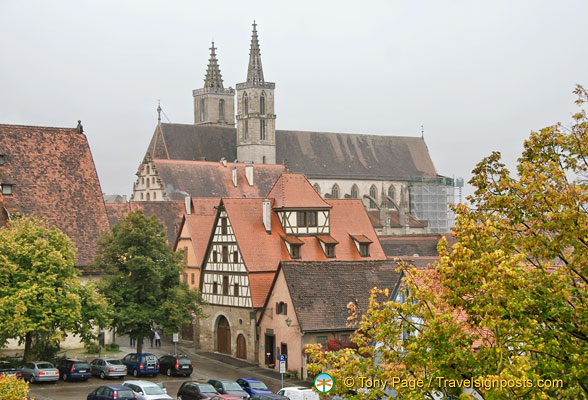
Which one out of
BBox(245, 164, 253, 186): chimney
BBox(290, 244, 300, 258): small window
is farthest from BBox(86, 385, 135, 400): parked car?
BBox(245, 164, 253, 186): chimney

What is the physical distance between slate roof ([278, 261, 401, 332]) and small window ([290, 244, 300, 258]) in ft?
20.7

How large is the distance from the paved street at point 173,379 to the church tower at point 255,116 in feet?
232

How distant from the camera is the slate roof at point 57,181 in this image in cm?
4975

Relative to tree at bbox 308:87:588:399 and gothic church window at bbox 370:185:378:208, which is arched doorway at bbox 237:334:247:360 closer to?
tree at bbox 308:87:588:399

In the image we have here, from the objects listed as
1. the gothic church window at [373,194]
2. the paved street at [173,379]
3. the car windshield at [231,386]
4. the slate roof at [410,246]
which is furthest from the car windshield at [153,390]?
the gothic church window at [373,194]

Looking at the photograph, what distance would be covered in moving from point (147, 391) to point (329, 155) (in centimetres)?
9269

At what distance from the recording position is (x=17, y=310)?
121 feet

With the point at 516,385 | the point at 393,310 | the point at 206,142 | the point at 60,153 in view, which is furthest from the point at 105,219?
the point at 206,142

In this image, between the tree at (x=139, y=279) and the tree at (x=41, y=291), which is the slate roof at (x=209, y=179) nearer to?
the tree at (x=139, y=279)

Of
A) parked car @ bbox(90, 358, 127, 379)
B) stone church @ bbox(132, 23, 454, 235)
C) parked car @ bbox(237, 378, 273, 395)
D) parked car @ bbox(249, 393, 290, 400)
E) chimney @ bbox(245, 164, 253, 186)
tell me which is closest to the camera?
parked car @ bbox(249, 393, 290, 400)

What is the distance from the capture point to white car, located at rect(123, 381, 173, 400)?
3238cm

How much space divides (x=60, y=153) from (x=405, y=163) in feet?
272

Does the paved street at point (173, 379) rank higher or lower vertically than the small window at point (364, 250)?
lower

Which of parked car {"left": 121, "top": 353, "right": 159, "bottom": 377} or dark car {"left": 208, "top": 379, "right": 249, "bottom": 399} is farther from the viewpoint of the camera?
parked car {"left": 121, "top": 353, "right": 159, "bottom": 377}
